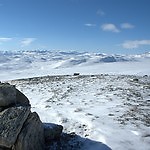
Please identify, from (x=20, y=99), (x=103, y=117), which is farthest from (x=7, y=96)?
(x=103, y=117)

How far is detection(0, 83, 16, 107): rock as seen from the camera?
1072 cm

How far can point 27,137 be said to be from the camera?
978cm

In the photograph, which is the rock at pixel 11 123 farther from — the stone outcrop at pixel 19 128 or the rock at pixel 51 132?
the rock at pixel 51 132

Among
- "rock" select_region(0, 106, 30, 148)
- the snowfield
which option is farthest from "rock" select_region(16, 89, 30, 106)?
the snowfield

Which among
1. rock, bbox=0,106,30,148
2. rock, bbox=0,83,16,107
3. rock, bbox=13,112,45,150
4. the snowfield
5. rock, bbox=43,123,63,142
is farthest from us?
rock, bbox=43,123,63,142

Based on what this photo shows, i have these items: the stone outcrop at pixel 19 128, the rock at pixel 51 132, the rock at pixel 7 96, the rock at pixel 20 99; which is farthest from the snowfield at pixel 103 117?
the rock at pixel 7 96

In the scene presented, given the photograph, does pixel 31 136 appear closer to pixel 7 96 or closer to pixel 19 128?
pixel 19 128

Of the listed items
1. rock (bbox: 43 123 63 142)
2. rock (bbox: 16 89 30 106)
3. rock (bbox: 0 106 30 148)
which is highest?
rock (bbox: 16 89 30 106)

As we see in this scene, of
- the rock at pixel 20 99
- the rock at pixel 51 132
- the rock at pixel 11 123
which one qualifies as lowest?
the rock at pixel 51 132

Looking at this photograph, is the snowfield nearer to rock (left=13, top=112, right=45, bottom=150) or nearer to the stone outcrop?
the stone outcrop

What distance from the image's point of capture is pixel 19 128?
9.61 meters

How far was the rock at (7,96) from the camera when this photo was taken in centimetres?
1072

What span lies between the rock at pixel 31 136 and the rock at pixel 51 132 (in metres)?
0.46

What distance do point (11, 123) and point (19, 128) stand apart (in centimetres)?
33
